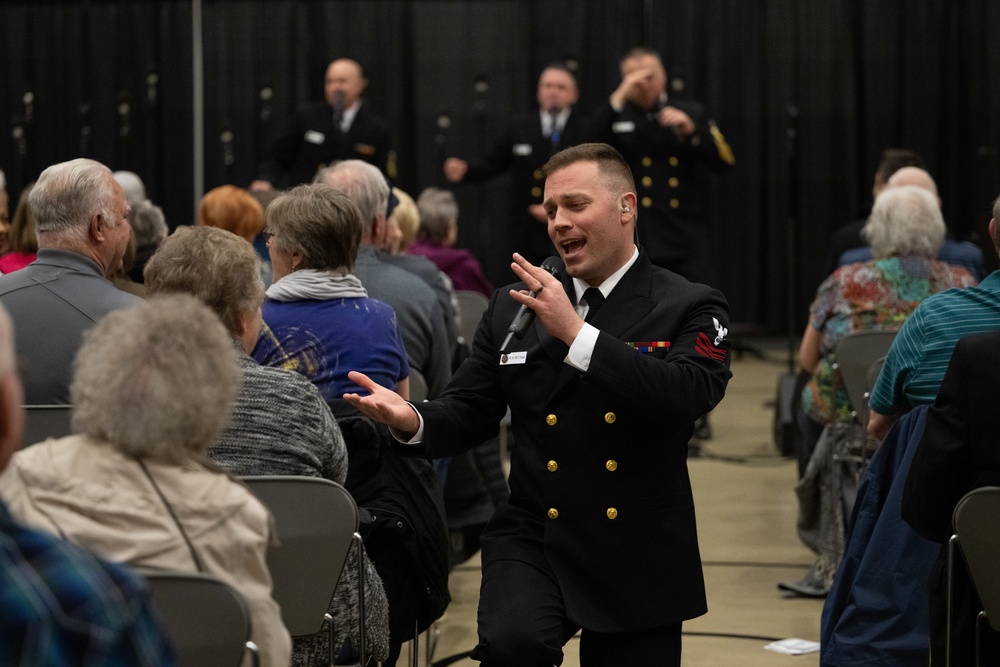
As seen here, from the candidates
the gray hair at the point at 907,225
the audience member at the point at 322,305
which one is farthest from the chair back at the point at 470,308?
the audience member at the point at 322,305

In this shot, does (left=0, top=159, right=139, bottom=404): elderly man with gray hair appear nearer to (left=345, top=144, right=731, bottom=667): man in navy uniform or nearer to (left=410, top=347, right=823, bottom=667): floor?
(left=345, top=144, right=731, bottom=667): man in navy uniform

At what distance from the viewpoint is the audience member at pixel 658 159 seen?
23.6ft

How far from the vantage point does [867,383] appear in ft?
13.9

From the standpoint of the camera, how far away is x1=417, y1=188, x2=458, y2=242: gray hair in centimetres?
639

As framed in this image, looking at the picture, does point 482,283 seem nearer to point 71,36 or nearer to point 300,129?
point 300,129

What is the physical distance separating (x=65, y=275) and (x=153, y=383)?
145 centimetres

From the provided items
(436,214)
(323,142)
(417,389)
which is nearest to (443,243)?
(436,214)

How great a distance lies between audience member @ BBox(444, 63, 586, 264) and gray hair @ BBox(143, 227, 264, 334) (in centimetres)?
508

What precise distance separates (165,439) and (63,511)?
0.60ft

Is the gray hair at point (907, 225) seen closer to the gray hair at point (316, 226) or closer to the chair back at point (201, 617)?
the gray hair at point (316, 226)

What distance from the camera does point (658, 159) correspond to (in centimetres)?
725

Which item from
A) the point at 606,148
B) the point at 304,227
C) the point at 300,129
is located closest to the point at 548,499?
the point at 606,148

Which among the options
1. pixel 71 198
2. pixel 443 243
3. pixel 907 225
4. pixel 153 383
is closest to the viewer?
pixel 153 383

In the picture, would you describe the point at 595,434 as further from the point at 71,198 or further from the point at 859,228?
the point at 859,228
